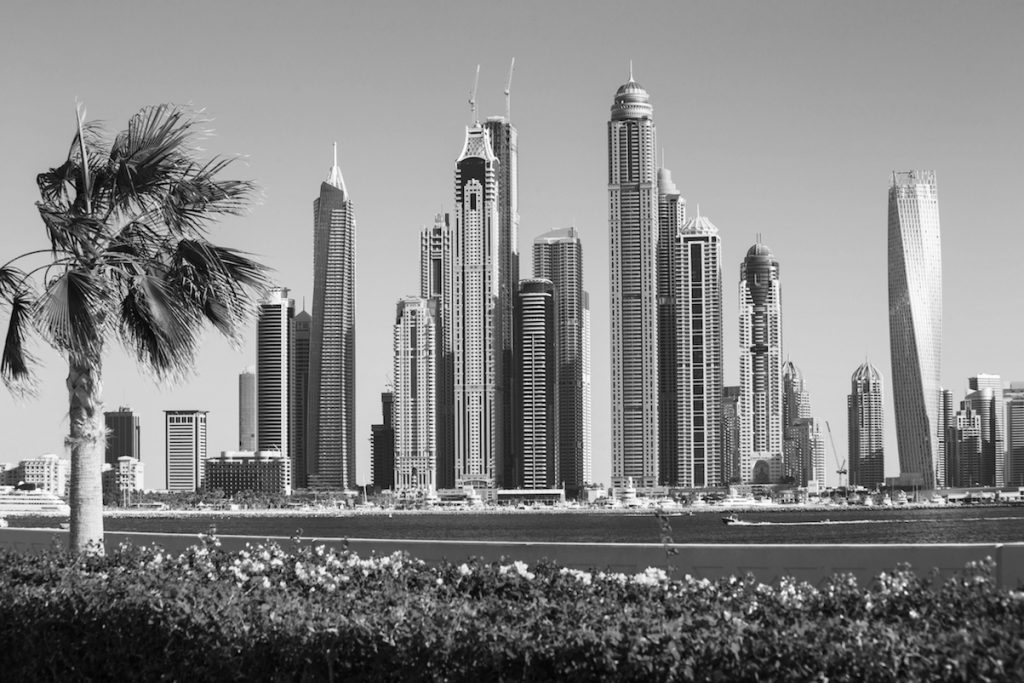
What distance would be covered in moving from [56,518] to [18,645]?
180 meters

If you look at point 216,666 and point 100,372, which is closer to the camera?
point 216,666

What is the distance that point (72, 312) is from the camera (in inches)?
526

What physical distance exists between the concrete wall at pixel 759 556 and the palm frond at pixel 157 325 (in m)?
2.54

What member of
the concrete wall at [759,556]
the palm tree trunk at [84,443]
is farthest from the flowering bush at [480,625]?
the palm tree trunk at [84,443]

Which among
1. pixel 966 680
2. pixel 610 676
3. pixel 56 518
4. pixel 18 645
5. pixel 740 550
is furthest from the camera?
pixel 56 518

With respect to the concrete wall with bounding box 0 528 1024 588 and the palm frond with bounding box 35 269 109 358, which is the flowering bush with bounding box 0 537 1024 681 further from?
the palm frond with bounding box 35 269 109 358

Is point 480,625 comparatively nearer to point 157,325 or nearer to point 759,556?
point 759,556

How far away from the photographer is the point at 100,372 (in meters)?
14.1

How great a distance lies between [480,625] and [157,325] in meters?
7.15

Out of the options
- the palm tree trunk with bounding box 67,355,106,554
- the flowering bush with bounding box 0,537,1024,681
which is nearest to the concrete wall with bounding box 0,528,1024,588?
the flowering bush with bounding box 0,537,1024,681

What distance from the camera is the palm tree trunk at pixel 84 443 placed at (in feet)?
45.9

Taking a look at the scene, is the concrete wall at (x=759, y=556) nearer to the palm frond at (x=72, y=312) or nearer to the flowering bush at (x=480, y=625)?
the flowering bush at (x=480, y=625)

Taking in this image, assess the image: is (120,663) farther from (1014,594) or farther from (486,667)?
(1014,594)

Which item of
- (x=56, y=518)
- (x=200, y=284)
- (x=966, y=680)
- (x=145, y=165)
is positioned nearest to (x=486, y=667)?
(x=966, y=680)
